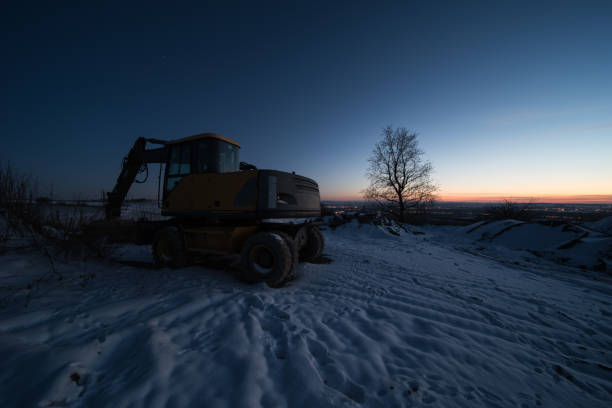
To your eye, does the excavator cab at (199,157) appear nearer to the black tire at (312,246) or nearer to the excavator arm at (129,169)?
the excavator arm at (129,169)

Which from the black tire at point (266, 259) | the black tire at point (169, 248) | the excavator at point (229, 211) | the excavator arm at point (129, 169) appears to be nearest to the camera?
the black tire at point (266, 259)

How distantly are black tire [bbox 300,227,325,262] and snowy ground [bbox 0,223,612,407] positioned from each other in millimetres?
1746

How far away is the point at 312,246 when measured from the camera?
615cm

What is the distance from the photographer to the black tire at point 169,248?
5054mm

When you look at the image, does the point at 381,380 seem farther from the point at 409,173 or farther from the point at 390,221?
the point at 409,173

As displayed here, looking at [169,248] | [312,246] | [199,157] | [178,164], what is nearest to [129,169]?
[178,164]

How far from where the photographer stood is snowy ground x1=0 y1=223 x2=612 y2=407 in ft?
5.10

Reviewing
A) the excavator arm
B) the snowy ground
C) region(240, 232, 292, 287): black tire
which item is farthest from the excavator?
the snowy ground

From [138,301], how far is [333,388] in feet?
10.4

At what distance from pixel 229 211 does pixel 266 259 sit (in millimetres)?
1344

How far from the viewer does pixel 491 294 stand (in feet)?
12.3

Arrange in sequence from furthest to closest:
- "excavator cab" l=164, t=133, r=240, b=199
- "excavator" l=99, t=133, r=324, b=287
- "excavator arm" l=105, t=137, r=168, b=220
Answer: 1. "excavator arm" l=105, t=137, r=168, b=220
2. "excavator cab" l=164, t=133, r=240, b=199
3. "excavator" l=99, t=133, r=324, b=287

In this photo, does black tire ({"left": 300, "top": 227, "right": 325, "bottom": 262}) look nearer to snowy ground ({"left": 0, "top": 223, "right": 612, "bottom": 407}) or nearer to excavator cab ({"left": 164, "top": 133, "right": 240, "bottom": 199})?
snowy ground ({"left": 0, "top": 223, "right": 612, "bottom": 407})

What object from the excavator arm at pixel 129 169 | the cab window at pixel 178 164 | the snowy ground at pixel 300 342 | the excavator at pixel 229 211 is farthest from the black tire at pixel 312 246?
the excavator arm at pixel 129 169
